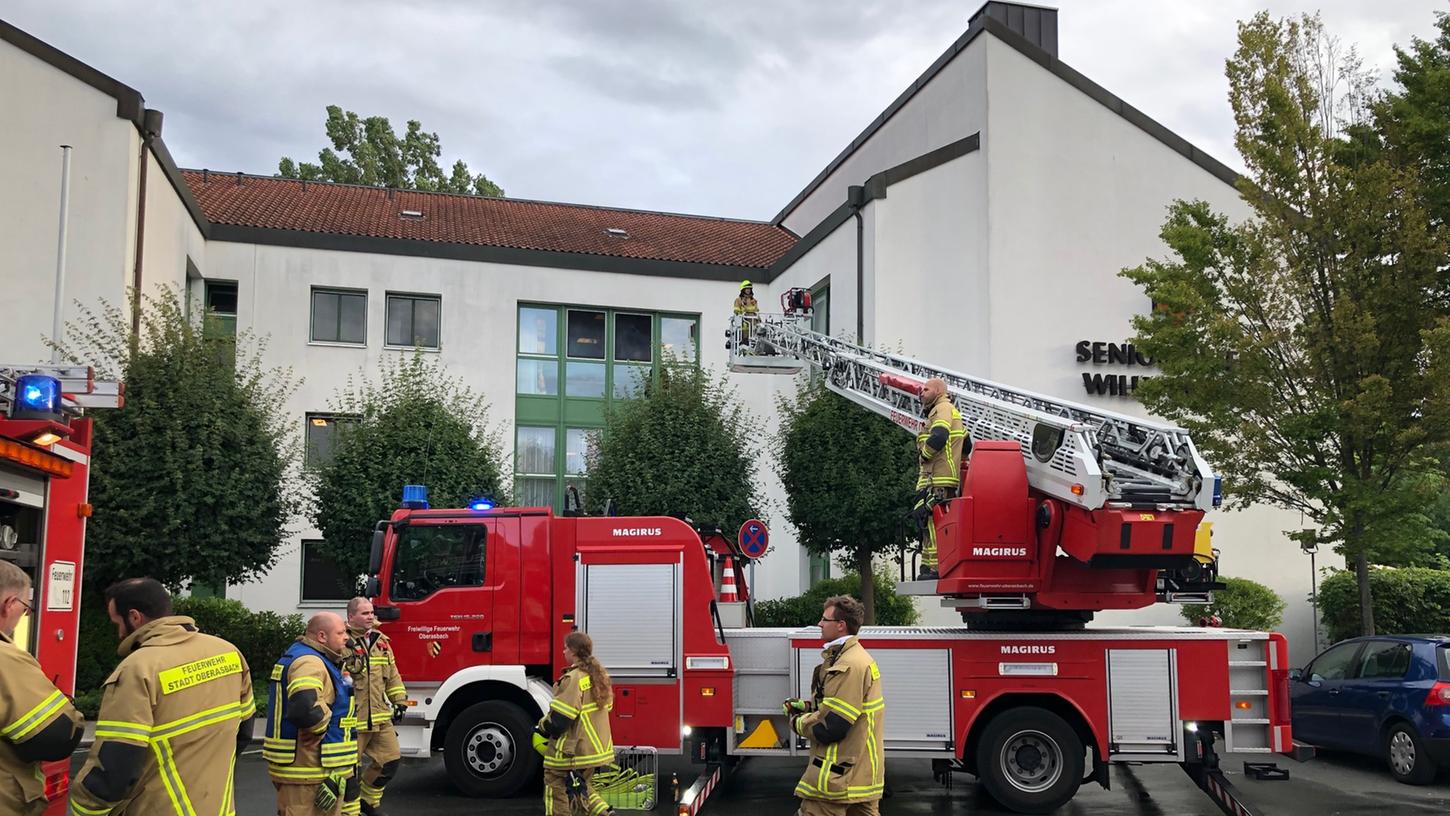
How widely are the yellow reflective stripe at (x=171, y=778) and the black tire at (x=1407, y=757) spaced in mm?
11056

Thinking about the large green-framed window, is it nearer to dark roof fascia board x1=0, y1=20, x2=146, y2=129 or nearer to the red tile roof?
the red tile roof

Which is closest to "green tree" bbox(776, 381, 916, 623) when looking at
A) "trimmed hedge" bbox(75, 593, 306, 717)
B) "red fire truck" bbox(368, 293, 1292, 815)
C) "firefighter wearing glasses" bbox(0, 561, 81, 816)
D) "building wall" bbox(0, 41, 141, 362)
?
"red fire truck" bbox(368, 293, 1292, 815)

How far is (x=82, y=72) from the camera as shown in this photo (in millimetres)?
18156

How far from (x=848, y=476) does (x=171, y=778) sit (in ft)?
45.6

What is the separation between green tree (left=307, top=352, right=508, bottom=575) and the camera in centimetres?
1808

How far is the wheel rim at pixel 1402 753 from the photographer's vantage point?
11297 millimetres

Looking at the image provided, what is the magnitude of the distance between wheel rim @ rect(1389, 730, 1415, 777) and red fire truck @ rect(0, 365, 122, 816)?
37.4ft

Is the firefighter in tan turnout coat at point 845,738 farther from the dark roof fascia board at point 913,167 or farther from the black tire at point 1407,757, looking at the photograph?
the dark roof fascia board at point 913,167

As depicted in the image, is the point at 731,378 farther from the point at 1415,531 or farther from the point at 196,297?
the point at 1415,531

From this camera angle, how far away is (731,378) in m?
Result: 25.5

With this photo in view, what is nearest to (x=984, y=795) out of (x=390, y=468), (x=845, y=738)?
(x=845, y=738)

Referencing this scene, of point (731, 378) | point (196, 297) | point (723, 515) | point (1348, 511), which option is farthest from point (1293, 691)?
point (196, 297)

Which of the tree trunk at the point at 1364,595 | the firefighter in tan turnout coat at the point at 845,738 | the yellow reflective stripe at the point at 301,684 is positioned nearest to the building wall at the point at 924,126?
the tree trunk at the point at 1364,595

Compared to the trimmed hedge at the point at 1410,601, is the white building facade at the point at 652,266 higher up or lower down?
higher up
